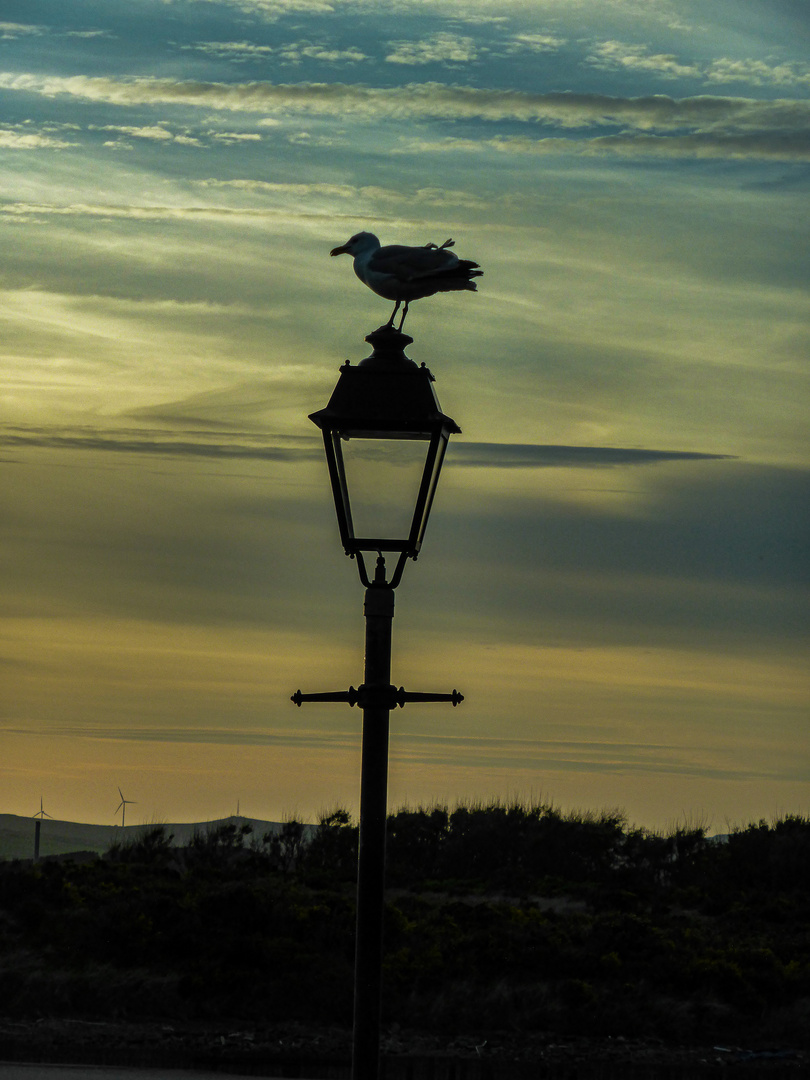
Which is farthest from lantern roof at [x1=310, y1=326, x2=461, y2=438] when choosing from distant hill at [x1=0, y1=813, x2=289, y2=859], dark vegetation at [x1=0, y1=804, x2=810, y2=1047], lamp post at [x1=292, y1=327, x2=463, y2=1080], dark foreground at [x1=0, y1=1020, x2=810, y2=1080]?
distant hill at [x1=0, y1=813, x2=289, y2=859]

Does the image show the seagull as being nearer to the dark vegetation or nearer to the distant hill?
the dark vegetation

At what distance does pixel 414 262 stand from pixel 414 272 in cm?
5

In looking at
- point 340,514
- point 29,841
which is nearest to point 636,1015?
point 340,514

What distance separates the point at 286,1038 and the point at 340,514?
391 inches

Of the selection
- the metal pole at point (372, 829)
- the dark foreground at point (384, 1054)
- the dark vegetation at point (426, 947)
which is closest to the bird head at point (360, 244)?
the metal pole at point (372, 829)

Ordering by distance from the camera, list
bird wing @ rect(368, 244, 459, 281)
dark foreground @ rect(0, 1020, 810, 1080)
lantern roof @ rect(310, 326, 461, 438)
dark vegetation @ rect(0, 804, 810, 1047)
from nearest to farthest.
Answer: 1. lantern roof @ rect(310, 326, 461, 438)
2. bird wing @ rect(368, 244, 459, 281)
3. dark foreground @ rect(0, 1020, 810, 1080)
4. dark vegetation @ rect(0, 804, 810, 1047)

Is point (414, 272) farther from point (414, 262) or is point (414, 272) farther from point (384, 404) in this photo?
point (384, 404)

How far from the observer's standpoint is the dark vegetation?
14.9 meters

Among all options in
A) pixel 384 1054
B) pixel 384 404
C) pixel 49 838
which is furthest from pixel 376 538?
pixel 49 838

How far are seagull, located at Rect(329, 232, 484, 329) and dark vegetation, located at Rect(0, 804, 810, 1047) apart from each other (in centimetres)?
1064

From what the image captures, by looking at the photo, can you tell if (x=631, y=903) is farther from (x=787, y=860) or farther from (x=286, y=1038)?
(x=286, y=1038)

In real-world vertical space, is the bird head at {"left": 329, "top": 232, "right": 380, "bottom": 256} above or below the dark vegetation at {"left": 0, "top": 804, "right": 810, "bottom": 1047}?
above

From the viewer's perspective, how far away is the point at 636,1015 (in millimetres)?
14984

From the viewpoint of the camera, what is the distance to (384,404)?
5602mm
